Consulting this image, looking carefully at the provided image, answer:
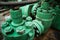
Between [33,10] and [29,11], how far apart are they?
7 centimetres

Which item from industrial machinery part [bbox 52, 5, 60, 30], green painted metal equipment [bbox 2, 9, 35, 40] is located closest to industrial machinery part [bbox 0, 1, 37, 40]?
green painted metal equipment [bbox 2, 9, 35, 40]

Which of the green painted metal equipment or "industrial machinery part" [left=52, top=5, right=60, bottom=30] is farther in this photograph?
"industrial machinery part" [left=52, top=5, right=60, bottom=30]

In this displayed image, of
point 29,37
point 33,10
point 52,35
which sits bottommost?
point 52,35

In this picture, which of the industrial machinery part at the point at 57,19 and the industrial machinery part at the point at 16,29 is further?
the industrial machinery part at the point at 57,19

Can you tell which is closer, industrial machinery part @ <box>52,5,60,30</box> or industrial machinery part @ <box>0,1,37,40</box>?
industrial machinery part @ <box>0,1,37,40</box>

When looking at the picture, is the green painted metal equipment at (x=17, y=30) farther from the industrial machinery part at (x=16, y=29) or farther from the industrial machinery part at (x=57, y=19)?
the industrial machinery part at (x=57, y=19)

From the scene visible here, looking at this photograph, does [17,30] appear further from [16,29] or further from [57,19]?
[57,19]

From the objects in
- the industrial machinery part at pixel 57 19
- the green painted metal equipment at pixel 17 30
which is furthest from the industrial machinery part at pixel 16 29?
the industrial machinery part at pixel 57 19

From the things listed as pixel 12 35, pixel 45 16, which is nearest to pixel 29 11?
pixel 45 16

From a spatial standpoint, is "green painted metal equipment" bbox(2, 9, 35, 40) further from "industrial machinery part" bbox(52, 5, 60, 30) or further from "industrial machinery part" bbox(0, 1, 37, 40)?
"industrial machinery part" bbox(52, 5, 60, 30)

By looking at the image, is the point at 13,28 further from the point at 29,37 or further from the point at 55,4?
the point at 55,4

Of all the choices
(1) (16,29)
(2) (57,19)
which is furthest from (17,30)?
(2) (57,19)

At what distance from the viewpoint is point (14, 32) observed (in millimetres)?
820

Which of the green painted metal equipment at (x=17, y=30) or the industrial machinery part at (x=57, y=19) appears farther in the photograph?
the industrial machinery part at (x=57, y=19)
